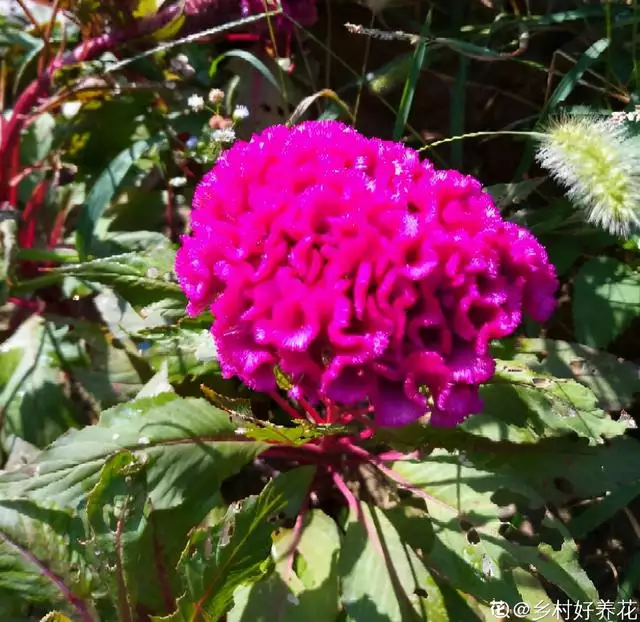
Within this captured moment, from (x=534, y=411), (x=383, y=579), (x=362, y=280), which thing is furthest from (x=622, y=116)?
(x=383, y=579)

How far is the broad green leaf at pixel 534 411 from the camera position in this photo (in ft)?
3.72

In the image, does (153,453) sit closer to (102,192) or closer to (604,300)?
(102,192)

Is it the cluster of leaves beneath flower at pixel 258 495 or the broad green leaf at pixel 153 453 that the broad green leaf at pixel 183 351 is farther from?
the broad green leaf at pixel 153 453

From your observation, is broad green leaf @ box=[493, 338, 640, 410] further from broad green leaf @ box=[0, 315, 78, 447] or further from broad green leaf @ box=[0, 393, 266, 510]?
broad green leaf @ box=[0, 315, 78, 447]

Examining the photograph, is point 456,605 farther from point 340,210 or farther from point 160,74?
point 160,74

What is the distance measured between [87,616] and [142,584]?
0.10 meters

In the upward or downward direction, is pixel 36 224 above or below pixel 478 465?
above

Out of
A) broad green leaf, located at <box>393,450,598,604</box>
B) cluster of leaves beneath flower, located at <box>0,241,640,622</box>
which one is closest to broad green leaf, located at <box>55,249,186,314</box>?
cluster of leaves beneath flower, located at <box>0,241,640,622</box>

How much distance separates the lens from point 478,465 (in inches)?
47.3

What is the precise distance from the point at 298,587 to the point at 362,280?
531 mm

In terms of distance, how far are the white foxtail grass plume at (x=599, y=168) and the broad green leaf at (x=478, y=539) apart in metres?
0.44

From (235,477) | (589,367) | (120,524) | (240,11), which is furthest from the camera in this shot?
(240,11)

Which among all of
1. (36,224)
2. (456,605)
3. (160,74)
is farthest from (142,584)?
(160,74)

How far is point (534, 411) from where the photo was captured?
3.95 feet
